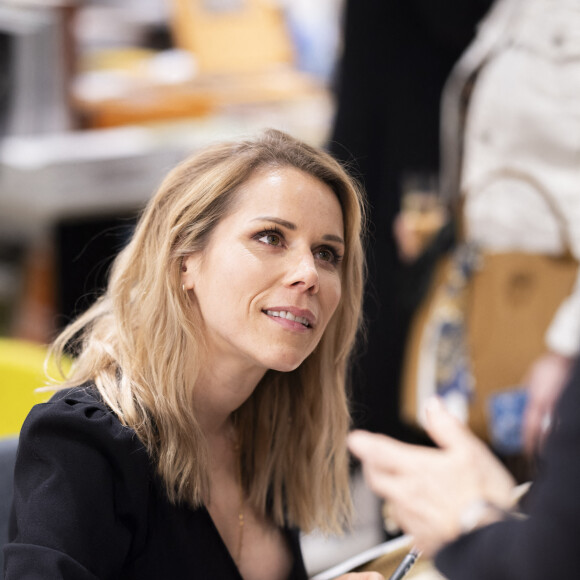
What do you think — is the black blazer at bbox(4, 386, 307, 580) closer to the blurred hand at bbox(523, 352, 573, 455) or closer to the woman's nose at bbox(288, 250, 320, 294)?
the woman's nose at bbox(288, 250, 320, 294)

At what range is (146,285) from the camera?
1.06m

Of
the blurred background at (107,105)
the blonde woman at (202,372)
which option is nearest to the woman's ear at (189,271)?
the blonde woman at (202,372)

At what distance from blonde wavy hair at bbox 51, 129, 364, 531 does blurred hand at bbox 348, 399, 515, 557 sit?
0.32 m

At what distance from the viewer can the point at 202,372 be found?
3.49ft

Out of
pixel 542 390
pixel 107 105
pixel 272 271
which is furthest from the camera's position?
pixel 107 105

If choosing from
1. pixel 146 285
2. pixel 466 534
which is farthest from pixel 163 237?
pixel 466 534

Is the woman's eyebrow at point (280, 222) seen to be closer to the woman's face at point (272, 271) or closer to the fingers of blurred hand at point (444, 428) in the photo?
the woman's face at point (272, 271)

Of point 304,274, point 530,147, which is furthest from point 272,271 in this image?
point 530,147

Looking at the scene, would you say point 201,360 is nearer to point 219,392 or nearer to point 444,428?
point 219,392

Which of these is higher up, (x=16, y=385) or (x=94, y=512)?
(x=94, y=512)

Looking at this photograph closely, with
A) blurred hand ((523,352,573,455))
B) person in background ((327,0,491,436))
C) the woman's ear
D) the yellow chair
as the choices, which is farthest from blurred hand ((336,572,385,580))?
person in background ((327,0,491,436))

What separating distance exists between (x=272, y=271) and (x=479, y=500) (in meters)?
0.39

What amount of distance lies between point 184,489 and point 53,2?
8.95 ft

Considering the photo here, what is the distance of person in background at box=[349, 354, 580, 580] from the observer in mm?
602
